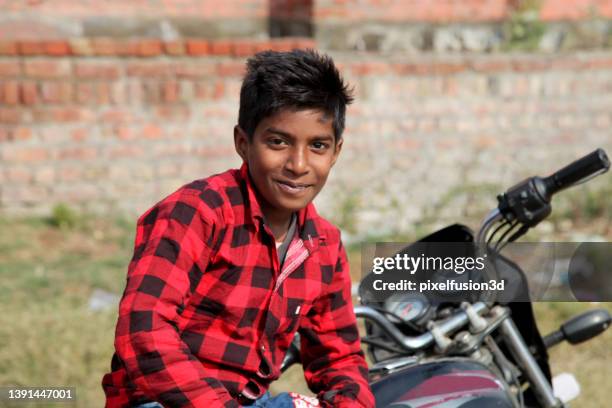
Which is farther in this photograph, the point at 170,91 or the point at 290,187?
the point at 170,91

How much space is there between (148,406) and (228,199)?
1.62 ft

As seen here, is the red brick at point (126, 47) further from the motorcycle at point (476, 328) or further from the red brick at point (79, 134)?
the motorcycle at point (476, 328)

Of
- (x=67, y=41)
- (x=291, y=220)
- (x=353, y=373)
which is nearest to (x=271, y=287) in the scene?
(x=291, y=220)

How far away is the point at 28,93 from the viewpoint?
17.5 feet

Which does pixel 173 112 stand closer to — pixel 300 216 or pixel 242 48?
pixel 242 48

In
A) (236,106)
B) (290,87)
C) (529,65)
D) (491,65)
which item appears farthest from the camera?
(529,65)

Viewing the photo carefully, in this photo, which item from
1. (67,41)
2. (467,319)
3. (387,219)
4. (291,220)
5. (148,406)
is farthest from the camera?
(387,219)

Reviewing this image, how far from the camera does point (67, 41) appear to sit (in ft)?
17.4

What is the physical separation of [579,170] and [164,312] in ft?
3.72

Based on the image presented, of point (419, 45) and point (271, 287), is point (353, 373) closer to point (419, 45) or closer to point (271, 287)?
point (271, 287)

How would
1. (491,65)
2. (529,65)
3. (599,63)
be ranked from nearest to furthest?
1. (491,65)
2. (529,65)
3. (599,63)

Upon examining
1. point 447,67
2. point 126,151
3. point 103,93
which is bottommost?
point 126,151

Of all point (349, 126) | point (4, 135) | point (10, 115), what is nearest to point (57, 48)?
point (10, 115)

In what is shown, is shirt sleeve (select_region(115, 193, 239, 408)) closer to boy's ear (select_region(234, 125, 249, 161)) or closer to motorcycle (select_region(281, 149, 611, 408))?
boy's ear (select_region(234, 125, 249, 161))
